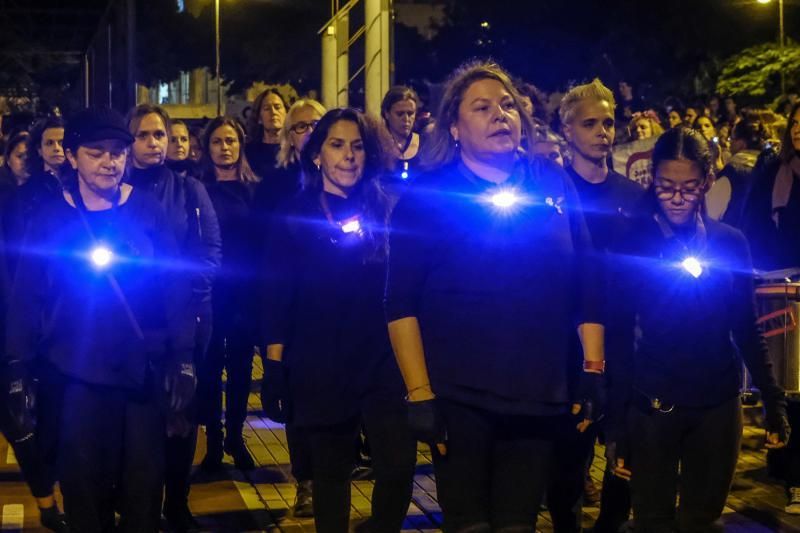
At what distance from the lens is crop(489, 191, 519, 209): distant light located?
4.88 meters

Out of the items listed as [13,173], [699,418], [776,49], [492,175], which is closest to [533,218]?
[492,175]

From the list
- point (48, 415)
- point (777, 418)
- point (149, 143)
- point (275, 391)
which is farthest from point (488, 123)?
point (149, 143)

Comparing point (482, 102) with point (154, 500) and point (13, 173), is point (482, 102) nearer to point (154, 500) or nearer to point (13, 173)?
point (154, 500)

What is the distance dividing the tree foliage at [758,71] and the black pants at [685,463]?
34230mm

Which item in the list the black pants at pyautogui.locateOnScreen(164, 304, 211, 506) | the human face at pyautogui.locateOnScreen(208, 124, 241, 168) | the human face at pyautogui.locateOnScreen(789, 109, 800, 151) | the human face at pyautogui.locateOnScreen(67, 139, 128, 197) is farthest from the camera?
the human face at pyautogui.locateOnScreen(208, 124, 241, 168)

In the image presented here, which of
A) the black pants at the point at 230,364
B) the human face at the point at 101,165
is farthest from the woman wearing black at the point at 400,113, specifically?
the human face at the point at 101,165

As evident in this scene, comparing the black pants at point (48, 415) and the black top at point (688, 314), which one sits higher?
the black top at point (688, 314)

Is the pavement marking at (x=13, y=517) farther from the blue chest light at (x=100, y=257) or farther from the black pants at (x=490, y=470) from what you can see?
the black pants at (x=490, y=470)

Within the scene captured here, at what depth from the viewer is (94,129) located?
18.4 ft

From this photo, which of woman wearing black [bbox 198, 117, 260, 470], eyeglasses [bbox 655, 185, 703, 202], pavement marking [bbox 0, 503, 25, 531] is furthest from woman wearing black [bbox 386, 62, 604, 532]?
woman wearing black [bbox 198, 117, 260, 470]

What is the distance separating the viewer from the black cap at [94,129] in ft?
18.4

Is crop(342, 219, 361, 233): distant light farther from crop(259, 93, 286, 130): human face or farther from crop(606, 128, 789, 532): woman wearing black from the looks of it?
crop(259, 93, 286, 130): human face

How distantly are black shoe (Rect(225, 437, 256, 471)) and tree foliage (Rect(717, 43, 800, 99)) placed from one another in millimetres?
31655

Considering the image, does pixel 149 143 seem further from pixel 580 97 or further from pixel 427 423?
pixel 427 423
